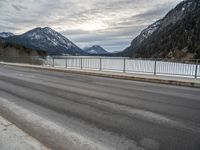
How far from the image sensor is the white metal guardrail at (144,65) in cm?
1582

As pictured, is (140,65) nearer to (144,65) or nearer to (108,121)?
(144,65)

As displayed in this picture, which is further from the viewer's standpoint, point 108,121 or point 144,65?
point 144,65

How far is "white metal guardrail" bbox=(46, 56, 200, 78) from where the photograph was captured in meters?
15.8

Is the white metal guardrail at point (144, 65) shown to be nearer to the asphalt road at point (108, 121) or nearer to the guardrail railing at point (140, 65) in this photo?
the guardrail railing at point (140, 65)

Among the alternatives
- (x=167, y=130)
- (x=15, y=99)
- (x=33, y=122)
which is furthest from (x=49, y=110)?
(x=167, y=130)

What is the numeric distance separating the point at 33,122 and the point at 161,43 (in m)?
135

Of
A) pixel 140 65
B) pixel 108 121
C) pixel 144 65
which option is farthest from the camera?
pixel 140 65

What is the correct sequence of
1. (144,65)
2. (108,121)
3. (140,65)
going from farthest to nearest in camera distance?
(140,65), (144,65), (108,121)

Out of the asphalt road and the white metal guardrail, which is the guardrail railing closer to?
the white metal guardrail

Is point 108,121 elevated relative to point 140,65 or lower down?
lower down

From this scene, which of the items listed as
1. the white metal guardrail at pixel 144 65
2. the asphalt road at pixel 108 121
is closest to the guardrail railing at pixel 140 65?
the white metal guardrail at pixel 144 65

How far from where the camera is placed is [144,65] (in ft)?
60.9

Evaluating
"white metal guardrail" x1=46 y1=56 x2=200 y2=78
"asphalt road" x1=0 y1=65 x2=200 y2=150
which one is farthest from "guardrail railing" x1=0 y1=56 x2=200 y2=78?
"asphalt road" x1=0 y1=65 x2=200 y2=150

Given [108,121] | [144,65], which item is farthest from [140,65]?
[108,121]
